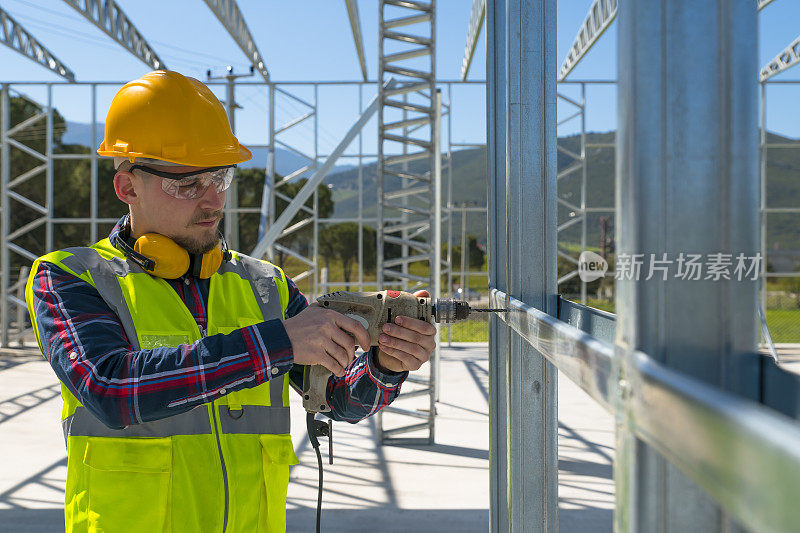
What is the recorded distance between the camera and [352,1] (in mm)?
7672

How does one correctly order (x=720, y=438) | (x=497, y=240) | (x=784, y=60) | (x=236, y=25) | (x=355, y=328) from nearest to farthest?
(x=720, y=438) → (x=355, y=328) → (x=497, y=240) → (x=236, y=25) → (x=784, y=60)

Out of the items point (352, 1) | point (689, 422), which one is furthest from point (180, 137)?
point (352, 1)

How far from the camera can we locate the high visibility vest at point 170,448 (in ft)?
5.13

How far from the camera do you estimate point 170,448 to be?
1617 mm

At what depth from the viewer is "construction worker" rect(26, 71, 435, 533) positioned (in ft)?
4.57

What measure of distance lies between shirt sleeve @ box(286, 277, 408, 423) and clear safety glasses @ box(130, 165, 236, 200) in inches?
23.6

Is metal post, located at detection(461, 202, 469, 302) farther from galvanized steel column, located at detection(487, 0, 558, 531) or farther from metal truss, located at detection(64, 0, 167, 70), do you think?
galvanized steel column, located at detection(487, 0, 558, 531)

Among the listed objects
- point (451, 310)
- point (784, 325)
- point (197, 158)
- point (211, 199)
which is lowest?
point (784, 325)

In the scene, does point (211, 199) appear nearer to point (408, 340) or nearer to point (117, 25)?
point (408, 340)

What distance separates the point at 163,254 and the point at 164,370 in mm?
439

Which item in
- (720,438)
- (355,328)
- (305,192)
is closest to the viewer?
(720,438)

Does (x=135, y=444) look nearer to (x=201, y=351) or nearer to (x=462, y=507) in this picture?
(x=201, y=351)

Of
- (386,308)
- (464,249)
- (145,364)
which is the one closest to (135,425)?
(145,364)

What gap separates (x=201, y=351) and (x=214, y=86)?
12.0 m
